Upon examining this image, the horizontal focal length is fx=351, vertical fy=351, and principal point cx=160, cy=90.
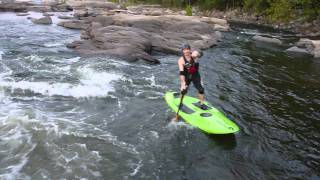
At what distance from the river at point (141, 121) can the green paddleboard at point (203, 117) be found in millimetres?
330

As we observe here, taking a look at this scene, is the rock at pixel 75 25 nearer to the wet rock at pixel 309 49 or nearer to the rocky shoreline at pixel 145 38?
the rocky shoreline at pixel 145 38

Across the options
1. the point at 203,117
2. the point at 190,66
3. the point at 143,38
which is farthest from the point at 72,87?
the point at 143,38

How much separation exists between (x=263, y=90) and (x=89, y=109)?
303 inches

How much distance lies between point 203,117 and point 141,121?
207 cm

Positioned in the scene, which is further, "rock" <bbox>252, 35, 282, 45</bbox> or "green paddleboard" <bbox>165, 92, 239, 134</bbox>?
"rock" <bbox>252, 35, 282, 45</bbox>

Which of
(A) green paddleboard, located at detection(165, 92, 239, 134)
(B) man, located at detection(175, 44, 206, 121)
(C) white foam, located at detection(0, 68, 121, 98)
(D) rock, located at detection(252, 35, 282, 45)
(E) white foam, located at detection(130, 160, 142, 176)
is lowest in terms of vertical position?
(E) white foam, located at detection(130, 160, 142, 176)

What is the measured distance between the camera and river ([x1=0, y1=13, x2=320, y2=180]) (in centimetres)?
871

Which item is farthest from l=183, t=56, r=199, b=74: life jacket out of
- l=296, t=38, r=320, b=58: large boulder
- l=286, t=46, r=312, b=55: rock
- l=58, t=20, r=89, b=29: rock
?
l=58, t=20, r=89, b=29: rock

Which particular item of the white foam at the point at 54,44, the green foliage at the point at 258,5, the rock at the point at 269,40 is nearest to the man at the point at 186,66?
the white foam at the point at 54,44

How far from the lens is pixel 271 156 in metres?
9.50

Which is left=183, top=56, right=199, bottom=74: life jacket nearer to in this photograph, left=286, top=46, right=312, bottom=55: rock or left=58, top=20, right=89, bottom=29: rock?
left=286, top=46, right=312, bottom=55: rock

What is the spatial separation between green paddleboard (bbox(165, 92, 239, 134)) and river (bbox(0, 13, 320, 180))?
1.08 ft

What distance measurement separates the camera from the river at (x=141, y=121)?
28.6ft

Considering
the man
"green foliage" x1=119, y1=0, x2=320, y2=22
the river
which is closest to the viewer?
the river
